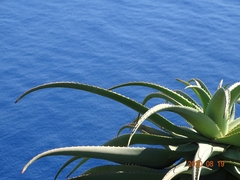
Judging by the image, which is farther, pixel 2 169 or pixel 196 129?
pixel 2 169

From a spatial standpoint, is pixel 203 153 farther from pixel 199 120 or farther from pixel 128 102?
pixel 128 102

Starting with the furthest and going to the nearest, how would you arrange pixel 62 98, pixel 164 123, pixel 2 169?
pixel 62 98
pixel 2 169
pixel 164 123

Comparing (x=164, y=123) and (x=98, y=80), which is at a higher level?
(x=164, y=123)

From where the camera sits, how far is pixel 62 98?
18.1 ft

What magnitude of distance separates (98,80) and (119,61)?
0.52 meters

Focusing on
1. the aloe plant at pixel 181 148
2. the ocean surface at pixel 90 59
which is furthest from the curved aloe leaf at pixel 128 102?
the ocean surface at pixel 90 59

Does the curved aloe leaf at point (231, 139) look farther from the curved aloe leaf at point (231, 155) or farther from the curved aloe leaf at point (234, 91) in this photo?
the curved aloe leaf at point (234, 91)

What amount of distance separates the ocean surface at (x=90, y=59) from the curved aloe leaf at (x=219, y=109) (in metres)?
3.04

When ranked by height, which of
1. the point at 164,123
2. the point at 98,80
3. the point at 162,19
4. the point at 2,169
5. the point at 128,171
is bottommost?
the point at 2,169

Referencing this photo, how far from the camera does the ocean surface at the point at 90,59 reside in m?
4.93

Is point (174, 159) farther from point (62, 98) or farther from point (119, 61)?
point (119, 61)

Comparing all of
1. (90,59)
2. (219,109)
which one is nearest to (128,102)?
(219,109)

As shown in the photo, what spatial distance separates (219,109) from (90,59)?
4824mm

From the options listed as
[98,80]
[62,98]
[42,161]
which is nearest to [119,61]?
[98,80]
